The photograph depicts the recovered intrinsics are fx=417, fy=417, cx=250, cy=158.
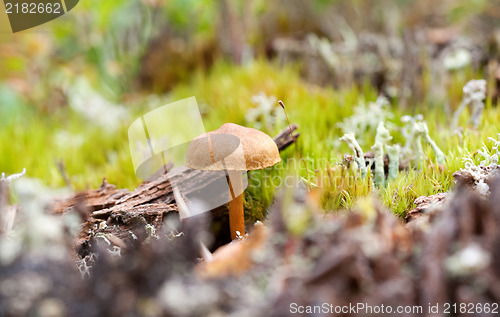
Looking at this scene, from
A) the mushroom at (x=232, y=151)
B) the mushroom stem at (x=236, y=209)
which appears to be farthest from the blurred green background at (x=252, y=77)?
the mushroom at (x=232, y=151)

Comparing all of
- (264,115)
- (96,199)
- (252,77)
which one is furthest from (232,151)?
(252,77)

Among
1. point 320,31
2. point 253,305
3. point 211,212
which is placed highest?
point 320,31

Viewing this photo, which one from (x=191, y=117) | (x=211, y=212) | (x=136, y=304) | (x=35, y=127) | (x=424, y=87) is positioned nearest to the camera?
(x=136, y=304)

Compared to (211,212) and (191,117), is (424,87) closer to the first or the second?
(191,117)

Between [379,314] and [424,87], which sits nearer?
[379,314]

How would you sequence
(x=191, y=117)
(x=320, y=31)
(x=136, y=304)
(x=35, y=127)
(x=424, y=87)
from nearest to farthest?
(x=136, y=304) < (x=191, y=117) < (x=424, y=87) < (x=35, y=127) < (x=320, y=31)

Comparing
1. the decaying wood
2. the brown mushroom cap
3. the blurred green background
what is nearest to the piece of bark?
the decaying wood

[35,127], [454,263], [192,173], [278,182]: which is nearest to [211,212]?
[192,173]

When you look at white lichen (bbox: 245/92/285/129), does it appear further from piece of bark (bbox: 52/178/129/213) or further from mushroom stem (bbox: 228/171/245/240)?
piece of bark (bbox: 52/178/129/213)
